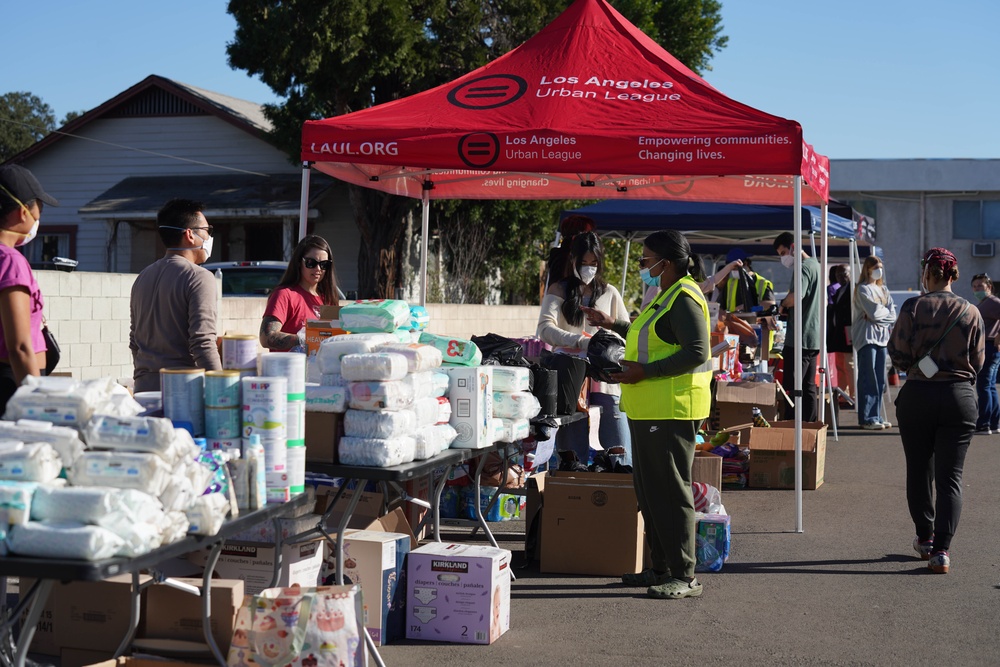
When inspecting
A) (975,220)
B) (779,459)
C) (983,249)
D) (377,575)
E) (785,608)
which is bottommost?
(785,608)

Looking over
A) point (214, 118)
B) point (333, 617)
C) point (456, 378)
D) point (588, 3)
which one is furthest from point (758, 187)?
point (214, 118)

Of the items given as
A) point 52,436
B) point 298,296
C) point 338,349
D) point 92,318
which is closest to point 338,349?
point 338,349

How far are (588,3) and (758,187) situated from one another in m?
2.16

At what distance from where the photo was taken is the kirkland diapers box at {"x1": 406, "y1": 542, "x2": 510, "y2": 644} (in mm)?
5105

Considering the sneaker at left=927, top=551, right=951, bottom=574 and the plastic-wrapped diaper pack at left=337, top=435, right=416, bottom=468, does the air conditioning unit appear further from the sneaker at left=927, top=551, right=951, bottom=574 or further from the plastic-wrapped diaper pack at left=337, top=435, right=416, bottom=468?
the plastic-wrapped diaper pack at left=337, top=435, right=416, bottom=468

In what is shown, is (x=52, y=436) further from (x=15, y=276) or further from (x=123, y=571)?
(x=15, y=276)

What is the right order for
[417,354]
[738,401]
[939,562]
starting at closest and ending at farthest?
[417,354] → [939,562] → [738,401]

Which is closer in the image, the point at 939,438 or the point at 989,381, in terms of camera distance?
the point at 939,438

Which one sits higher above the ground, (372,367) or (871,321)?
(871,321)

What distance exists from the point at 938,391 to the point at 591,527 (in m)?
2.15

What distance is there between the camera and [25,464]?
329cm

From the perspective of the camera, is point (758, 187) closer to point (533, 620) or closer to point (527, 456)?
point (527, 456)

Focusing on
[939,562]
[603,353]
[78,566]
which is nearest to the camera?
[78,566]

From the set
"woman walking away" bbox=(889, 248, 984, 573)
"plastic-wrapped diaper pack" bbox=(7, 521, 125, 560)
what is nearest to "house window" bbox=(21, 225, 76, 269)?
"woman walking away" bbox=(889, 248, 984, 573)
